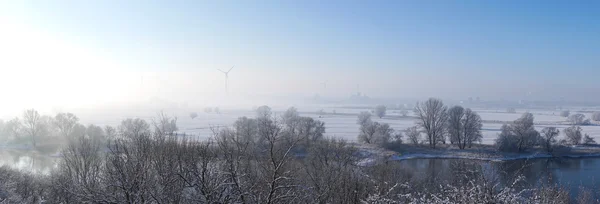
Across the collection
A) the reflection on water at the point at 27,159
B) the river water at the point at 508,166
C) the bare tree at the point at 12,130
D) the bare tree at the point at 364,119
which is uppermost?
the bare tree at the point at 364,119

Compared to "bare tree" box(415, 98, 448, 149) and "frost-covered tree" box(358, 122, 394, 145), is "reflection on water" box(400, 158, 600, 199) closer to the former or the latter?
"frost-covered tree" box(358, 122, 394, 145)

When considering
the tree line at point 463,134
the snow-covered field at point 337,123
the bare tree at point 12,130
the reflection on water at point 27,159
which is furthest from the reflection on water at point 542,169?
the bare tree at point 12,130

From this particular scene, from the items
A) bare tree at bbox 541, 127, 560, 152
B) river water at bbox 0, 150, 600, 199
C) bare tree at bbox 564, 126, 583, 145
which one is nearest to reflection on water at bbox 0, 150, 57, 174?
river water at bbox 0, 150, 600, 199

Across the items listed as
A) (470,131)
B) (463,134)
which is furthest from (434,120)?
(470,131)

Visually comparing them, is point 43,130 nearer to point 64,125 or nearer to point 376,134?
point 64,125

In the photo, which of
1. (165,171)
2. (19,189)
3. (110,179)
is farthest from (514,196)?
(19,189)

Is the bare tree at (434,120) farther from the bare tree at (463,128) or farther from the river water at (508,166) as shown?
the river water at (508,166)

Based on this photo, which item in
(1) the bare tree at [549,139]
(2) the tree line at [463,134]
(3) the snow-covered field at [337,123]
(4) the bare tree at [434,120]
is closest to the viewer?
(1) the bare tree at [549,139]
